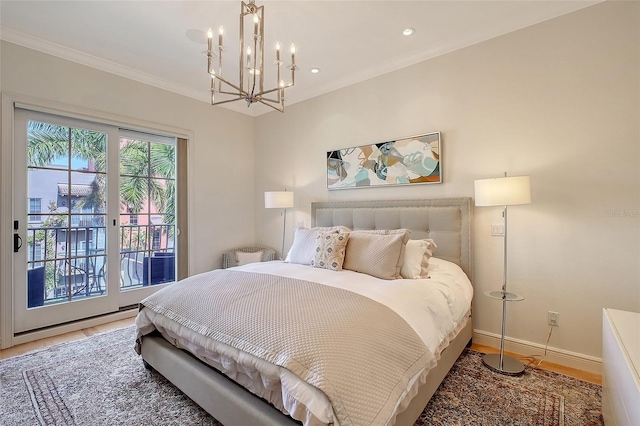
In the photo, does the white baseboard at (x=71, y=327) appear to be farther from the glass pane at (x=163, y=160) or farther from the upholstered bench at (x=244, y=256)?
the glass pane at (x=163, y=160)

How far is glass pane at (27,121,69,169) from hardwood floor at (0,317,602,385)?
1.71 m

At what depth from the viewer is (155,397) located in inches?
74.7

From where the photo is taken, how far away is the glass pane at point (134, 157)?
347cm

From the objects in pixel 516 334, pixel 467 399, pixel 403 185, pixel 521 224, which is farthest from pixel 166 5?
pixel 516 334

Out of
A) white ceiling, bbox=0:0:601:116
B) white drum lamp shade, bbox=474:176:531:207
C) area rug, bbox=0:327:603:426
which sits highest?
white ceiling, bbox=0:0:601:116

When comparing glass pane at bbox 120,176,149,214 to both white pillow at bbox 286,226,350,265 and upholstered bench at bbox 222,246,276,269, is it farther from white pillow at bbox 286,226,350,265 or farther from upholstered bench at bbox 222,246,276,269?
white pillow at bbox 286,226,350,265

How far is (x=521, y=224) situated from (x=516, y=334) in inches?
38.1

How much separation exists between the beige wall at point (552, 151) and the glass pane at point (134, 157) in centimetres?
Result: 312

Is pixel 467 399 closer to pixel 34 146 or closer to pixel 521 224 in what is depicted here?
pixel 521 224

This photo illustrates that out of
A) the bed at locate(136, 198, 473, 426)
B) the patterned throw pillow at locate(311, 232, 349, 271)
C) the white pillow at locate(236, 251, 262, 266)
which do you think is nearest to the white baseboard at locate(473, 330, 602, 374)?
the bed at locate(136, 198, 473, 426)

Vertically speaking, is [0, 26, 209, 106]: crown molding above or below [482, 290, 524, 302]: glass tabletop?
above

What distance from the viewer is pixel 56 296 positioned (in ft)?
9.89

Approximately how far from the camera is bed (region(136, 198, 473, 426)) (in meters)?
1.14

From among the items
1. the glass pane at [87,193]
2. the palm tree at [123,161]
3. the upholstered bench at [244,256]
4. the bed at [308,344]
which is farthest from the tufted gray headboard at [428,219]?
the glass pane at [87,193]
